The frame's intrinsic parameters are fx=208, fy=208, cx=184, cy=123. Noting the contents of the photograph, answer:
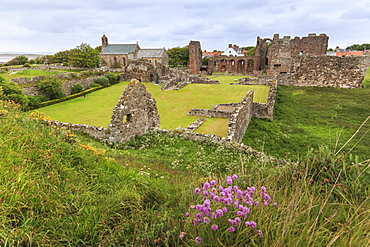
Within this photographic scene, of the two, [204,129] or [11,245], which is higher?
[11,245]

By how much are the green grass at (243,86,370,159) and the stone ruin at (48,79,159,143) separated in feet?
21.6

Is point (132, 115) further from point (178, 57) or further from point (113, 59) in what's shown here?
point (178, 57)

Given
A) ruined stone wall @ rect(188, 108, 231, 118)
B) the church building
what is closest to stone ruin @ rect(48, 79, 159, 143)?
ruined stone wall @ rect(188, 108, 231, 118)

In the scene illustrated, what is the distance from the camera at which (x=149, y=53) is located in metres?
70.0

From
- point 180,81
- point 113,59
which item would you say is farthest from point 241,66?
point 113,59

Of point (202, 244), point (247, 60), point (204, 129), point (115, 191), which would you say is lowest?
point (204, 129)

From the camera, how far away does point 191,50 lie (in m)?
51.0

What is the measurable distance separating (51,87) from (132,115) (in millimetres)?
20453

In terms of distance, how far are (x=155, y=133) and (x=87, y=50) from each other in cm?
5269

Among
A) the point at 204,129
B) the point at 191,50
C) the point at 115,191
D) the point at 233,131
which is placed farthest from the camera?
the point at 191,50

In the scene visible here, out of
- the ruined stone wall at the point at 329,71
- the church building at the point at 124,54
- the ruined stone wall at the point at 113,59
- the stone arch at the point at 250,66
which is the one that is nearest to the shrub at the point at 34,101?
the ruined stone wall at the point at 329,71

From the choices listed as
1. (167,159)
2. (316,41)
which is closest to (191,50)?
(316,41)

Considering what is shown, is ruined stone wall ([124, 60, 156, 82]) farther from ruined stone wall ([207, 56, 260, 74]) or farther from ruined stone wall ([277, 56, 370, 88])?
ruined stone wall ([277, 56, 370, 88])

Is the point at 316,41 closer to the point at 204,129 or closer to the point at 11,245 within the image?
the point at 204,129
